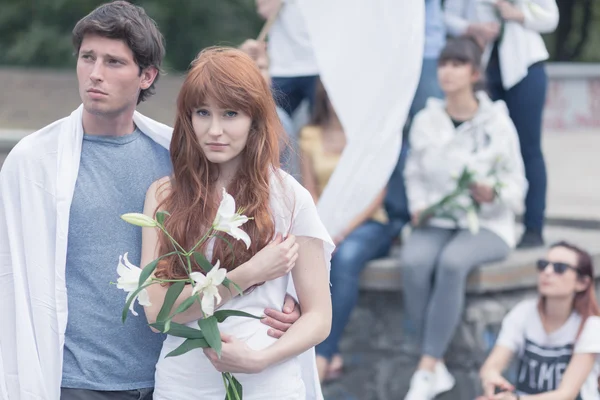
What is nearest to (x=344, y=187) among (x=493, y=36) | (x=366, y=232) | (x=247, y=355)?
(x=366, y=232)

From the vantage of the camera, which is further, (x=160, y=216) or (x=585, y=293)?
(x=585, y=293)

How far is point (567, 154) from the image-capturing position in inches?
456

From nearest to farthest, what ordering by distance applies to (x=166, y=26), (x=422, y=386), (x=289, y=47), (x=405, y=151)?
Result: (x=422, y=386)
(x=289, y=47)
(x=405, y=151)
(x=166, y=26)

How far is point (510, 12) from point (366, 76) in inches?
56.4

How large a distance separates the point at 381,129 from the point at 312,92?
121 centimetres

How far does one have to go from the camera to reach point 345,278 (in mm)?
5008

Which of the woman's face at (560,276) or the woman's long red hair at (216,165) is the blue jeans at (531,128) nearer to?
the woman's face at (560,276)

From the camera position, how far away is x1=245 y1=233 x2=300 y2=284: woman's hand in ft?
8.22

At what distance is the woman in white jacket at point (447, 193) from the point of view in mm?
4922

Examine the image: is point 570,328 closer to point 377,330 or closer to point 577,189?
point 377,330

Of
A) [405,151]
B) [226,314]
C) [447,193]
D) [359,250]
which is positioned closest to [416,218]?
[447,193]

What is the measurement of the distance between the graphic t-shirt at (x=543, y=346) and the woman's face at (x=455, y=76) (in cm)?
111

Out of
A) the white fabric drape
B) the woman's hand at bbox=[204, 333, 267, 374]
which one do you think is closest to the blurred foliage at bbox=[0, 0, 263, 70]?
the white fabric drape

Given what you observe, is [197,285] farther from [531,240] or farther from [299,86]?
[531,240]
